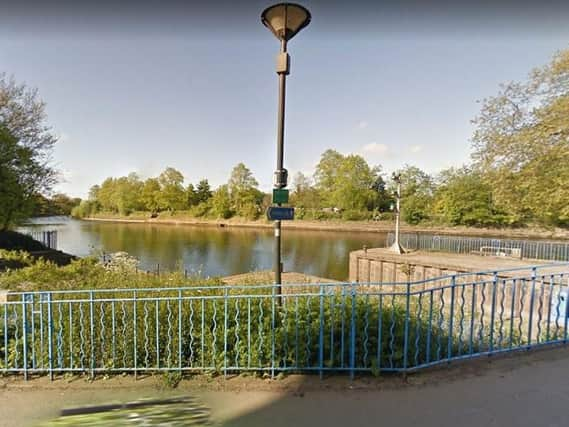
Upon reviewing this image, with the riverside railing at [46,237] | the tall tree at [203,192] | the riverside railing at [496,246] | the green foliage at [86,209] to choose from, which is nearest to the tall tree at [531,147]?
the riverside railing at [496,246]

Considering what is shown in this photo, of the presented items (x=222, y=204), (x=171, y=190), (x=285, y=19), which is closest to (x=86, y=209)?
(x=171, y=190)

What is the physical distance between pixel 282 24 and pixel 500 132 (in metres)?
16.4

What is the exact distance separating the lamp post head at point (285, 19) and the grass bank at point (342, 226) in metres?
26.8

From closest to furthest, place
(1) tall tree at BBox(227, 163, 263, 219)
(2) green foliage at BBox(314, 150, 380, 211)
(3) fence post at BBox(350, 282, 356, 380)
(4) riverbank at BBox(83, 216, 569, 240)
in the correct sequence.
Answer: (3) fence post at BBox(350, 282, 356, 380), (4) riverbank at BBox(83, 216, 569, 240), (2) green foliage at BBox(314, 150, 380, 211), (1) tall tree at BBox(227, 163, 263, 219)

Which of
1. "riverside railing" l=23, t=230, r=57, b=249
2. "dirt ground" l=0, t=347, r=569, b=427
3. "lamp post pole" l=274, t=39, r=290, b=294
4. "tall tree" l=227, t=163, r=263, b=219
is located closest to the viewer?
"dirt ground" l=0, t=347, r=569, b=427

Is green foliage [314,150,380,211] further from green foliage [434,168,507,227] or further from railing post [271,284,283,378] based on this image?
railing post [271,284,283,378]

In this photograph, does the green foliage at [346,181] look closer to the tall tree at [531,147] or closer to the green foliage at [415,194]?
the green foliage at [415,194]

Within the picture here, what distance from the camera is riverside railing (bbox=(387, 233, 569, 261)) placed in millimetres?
15531

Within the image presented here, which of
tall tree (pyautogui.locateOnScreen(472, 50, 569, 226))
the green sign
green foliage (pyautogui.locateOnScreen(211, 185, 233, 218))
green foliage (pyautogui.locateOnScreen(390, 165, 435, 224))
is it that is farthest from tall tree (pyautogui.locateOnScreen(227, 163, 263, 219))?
the green sign

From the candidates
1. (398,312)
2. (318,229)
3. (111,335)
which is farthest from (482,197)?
(111,335)

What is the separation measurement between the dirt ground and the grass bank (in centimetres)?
2544

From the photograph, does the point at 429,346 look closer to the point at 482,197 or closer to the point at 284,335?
the point at 284,335

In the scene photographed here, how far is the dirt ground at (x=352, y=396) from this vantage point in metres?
2.27

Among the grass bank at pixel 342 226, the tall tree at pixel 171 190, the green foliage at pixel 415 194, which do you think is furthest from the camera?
the tall tree at pixel 171 190
